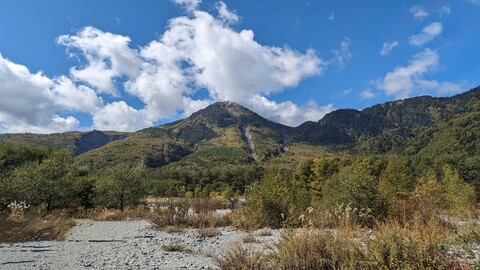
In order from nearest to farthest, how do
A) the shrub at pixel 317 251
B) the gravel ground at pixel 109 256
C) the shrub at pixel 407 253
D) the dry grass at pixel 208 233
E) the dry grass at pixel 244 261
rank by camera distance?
the shrub at pixel 407 253, the shrub at pixel 317 251, the dry grass at pixel 244 261, the gravel ground at pixel 109 256, the dry grass at pixel 208 233

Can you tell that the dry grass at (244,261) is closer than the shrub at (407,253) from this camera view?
No

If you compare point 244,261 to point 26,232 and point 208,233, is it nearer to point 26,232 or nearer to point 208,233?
point 208,233

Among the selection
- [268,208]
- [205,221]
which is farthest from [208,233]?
[268,208]

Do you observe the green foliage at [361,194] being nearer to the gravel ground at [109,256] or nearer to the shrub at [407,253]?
the gravel ground at [109,256]

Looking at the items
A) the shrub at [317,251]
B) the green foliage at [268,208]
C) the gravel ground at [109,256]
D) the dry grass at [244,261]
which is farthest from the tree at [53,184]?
the shrub at [317,251]

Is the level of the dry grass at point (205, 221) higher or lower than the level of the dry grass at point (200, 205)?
lower

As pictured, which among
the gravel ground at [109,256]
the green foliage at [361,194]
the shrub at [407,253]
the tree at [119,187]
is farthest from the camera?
the tree at [119,187]

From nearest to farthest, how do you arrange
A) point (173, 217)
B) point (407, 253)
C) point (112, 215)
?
point (407, 253)
point (173, 217)
point (112, 215)

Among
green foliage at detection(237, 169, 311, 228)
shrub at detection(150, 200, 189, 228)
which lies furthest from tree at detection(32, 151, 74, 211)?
green foliage at detection(237, 169, 311, 228)

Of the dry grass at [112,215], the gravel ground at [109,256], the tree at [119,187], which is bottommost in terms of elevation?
the dry grass at [112,215]

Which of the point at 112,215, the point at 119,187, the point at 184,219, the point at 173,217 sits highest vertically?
the point at 119,187

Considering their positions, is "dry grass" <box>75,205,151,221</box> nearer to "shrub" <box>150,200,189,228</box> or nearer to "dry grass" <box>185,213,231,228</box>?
"shrub" <box>150,200,189,228</box>

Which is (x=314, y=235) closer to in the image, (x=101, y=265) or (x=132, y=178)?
(x=101, y=265)

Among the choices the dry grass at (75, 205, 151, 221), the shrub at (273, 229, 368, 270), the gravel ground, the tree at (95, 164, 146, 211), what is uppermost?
the tree at (95, 164, 146, 211)
